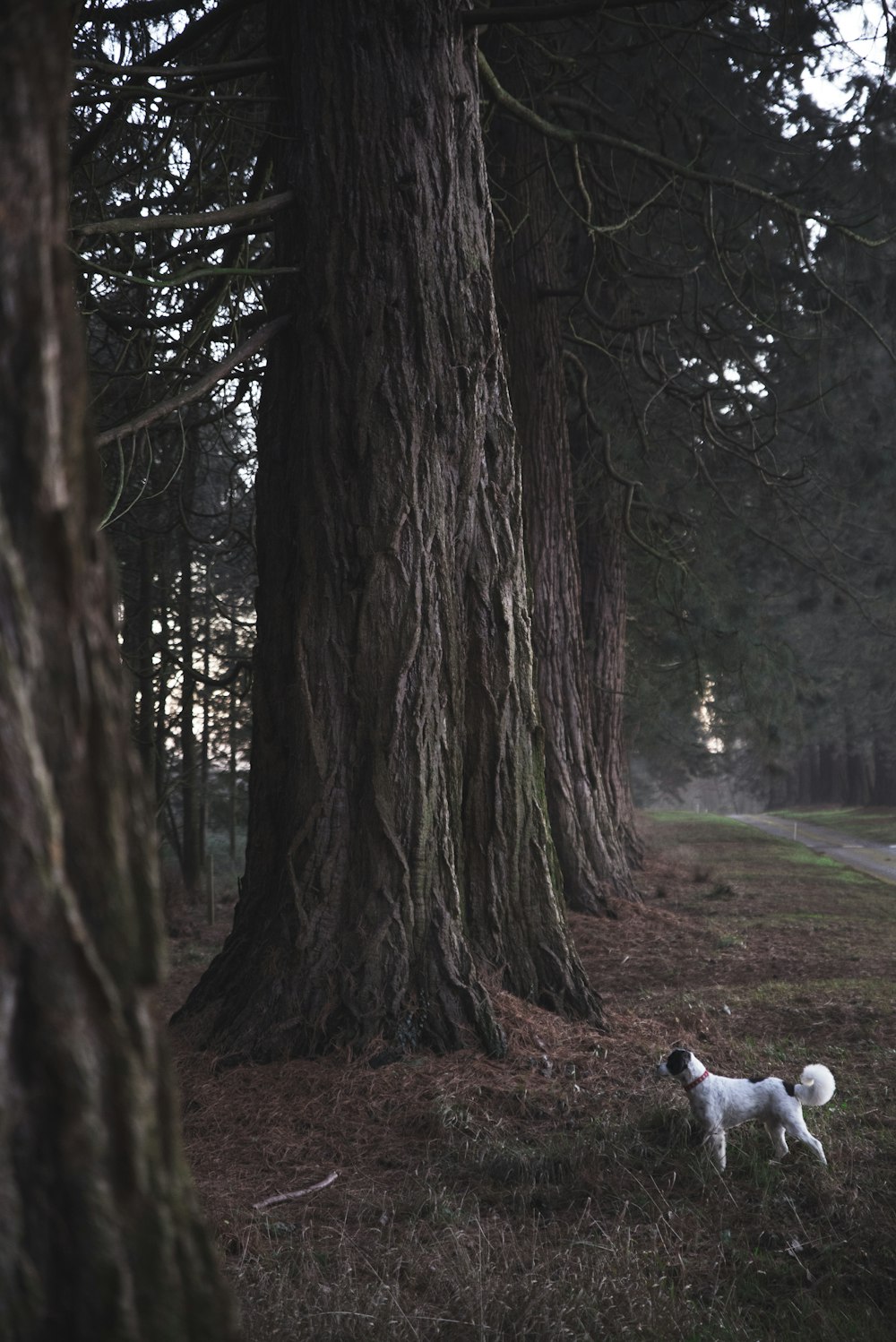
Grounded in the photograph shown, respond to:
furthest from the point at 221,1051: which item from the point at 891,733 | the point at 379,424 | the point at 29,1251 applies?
the point at 891,733

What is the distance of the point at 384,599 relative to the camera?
4.71m

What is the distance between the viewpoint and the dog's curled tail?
11.6 feet

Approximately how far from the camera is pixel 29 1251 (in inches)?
42.1

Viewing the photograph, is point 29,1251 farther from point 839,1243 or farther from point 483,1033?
point 483,1033

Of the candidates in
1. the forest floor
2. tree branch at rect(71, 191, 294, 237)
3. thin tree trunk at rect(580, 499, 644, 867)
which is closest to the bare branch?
tree branch at rect(71, 191, 294, 237)

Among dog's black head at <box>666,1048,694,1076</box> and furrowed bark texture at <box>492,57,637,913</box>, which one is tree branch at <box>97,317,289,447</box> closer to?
dog's black head at <box>666,1048,694,1076</box>

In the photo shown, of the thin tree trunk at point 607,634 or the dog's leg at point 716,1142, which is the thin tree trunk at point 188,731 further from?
the dog's leg at point 716,1142

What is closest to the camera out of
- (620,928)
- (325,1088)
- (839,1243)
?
(839,1243)

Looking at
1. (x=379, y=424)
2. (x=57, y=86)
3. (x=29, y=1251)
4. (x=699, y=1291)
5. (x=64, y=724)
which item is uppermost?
(x=379, y=424)

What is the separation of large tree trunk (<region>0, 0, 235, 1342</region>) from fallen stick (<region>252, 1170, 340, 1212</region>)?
7.75 feet

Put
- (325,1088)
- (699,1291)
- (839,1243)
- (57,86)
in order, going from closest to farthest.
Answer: (57,86), (699,1291), (839,1243), (325,1088)

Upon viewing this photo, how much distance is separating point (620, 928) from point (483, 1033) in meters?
4.08

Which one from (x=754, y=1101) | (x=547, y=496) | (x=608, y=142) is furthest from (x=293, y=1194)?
(x=547, y=496)

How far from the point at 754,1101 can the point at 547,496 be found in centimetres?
650
